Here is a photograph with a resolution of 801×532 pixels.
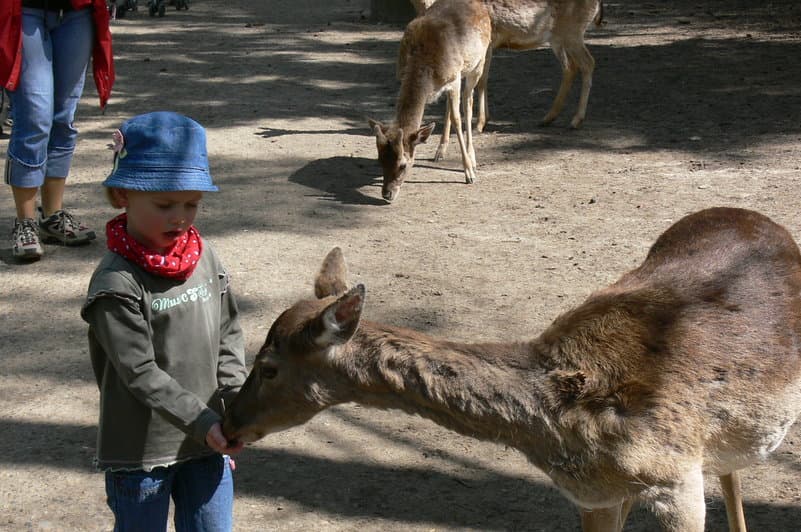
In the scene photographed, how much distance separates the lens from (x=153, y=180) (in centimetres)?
281

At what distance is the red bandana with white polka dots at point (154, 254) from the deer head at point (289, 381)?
1.16 feet

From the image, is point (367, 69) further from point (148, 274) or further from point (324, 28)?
point (148, 274)

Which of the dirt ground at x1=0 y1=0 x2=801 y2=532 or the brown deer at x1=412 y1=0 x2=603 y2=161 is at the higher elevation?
the brown deer at x1=412 y1=0 x2=603 y2=161

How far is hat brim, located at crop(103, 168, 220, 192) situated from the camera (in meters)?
2.80

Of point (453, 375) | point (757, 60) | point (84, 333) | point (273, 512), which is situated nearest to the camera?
point (453, 375)

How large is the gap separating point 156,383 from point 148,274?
30 cm

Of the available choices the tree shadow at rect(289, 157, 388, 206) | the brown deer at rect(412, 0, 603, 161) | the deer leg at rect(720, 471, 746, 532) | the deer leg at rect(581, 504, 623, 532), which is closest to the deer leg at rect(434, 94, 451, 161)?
the brown deer at rect(412, 0, 603, 161)

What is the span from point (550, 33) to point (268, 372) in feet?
25.3

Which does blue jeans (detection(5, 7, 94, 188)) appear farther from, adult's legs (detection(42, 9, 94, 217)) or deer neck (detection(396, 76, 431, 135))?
deer neck (detection(396, 76, 431, 135))

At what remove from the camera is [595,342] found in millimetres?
3141

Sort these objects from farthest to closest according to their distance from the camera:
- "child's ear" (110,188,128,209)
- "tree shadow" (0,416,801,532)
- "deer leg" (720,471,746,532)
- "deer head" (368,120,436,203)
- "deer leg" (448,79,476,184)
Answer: "deer leg" (448,79,476,184)
"deer head" (368,120,436,203)
"tree shadow" (0,416,801,532)
"deer leg" (720,471,746,532)
"child's ear" (110,188,128,209)

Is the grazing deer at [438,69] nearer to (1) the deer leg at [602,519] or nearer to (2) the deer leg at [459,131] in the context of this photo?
(2) the deer leg at [459,131]

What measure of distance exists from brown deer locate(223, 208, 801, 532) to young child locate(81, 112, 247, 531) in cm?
17

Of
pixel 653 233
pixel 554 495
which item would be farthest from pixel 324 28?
pixel 554 495
